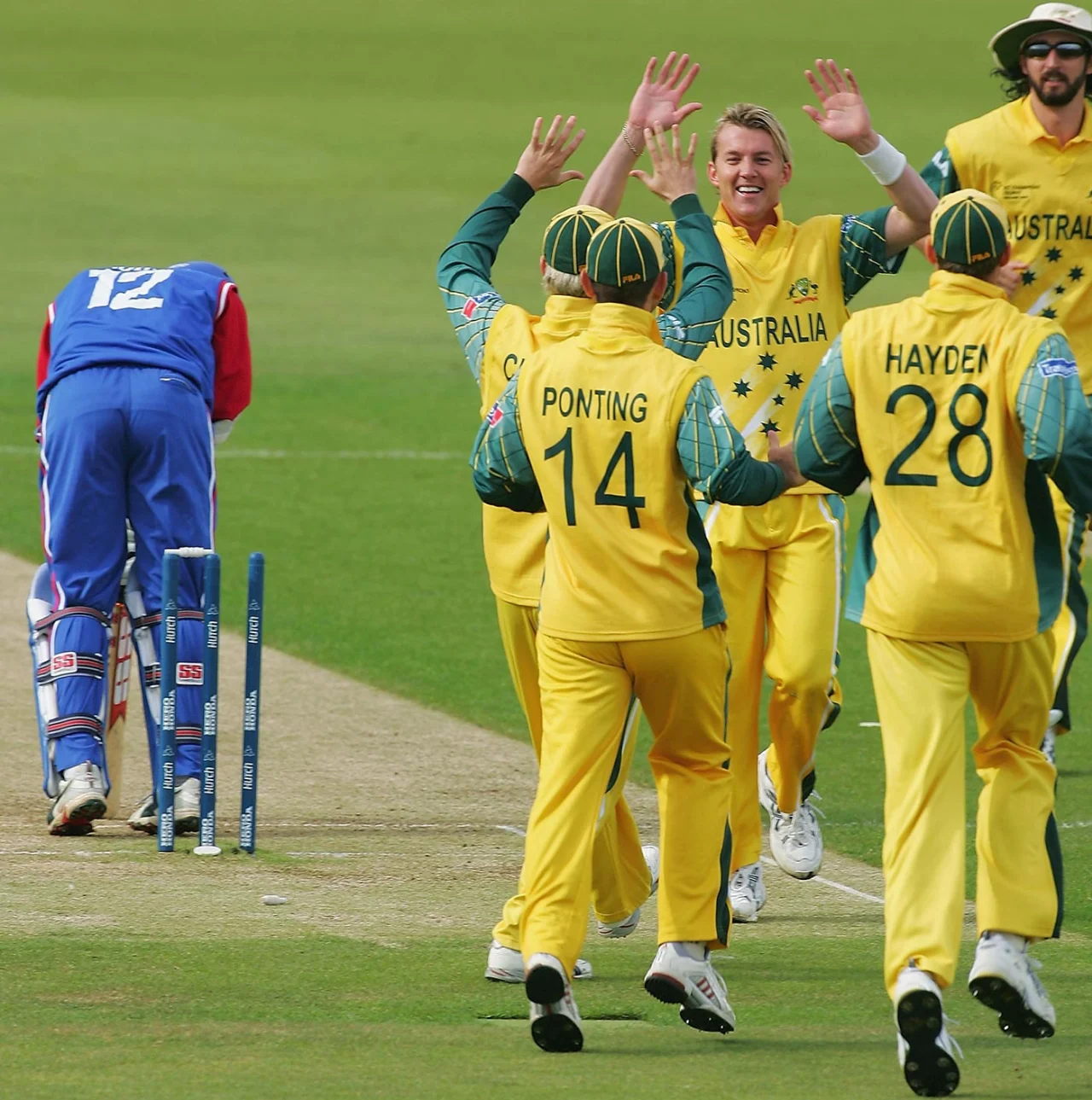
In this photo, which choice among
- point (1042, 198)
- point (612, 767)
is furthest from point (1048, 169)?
point (612, 767)

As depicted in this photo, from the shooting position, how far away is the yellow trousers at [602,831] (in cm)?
652

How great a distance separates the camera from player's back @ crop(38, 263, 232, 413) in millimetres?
8562

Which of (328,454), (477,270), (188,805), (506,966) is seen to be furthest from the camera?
(328,454)

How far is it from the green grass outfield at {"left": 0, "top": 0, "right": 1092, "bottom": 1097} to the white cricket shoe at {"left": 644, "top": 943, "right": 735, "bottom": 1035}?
0.26 feet

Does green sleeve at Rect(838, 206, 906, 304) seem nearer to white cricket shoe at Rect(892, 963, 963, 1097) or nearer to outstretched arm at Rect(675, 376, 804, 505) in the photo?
outstretched arm at Rect(675, 376, 804, 505)

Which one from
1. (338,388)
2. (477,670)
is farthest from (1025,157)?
(338,388)

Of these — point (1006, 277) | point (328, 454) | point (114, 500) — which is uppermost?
point (1006, 277)

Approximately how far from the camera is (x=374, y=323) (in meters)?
30.5

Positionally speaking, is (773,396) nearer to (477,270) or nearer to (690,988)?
(477,270)

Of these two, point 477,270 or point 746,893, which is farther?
point 746,893

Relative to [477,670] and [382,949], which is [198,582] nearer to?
[382,949]

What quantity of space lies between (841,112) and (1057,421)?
1.83 meters

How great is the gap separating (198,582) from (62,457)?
64 centimetres

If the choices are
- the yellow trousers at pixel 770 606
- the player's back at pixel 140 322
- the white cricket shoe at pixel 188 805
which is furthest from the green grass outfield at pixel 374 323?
the player's back at pixel 140 322
